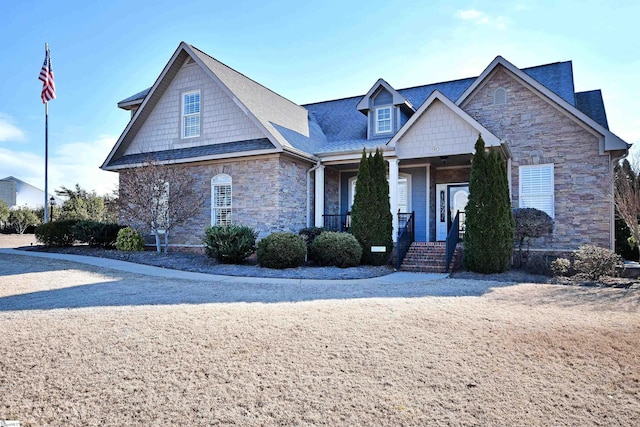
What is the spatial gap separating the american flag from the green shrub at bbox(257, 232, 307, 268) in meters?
16.0

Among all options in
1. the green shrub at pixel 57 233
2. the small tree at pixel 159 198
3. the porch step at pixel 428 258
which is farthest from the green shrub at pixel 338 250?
the green shrub at pixel 57 233

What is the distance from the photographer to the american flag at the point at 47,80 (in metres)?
19.6

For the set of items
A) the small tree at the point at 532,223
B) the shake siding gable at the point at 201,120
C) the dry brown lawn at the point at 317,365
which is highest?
the shake siding gable at the point at 201,120

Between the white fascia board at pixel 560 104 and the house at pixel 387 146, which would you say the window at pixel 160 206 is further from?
the white fascia board at pixel 560 104

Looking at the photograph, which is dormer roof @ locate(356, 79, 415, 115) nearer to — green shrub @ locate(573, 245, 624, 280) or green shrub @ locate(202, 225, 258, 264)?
green shrub @ locate(202, 225, 258, 264)

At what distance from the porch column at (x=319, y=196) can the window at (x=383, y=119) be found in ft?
10.0

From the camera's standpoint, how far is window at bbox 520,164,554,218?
509 inches

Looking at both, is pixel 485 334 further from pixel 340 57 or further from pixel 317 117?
pixel 317 117

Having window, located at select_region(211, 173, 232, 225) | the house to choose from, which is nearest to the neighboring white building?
the house

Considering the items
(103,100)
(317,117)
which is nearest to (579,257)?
(317,117)

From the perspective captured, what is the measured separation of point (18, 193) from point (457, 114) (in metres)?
64.8

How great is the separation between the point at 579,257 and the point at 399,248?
4646 millimetres

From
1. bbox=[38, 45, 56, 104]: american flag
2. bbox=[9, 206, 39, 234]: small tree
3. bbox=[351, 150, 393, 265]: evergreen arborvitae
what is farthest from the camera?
bbox=[9, 206, 39, 234]: small tree

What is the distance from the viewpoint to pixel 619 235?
16938 mm
